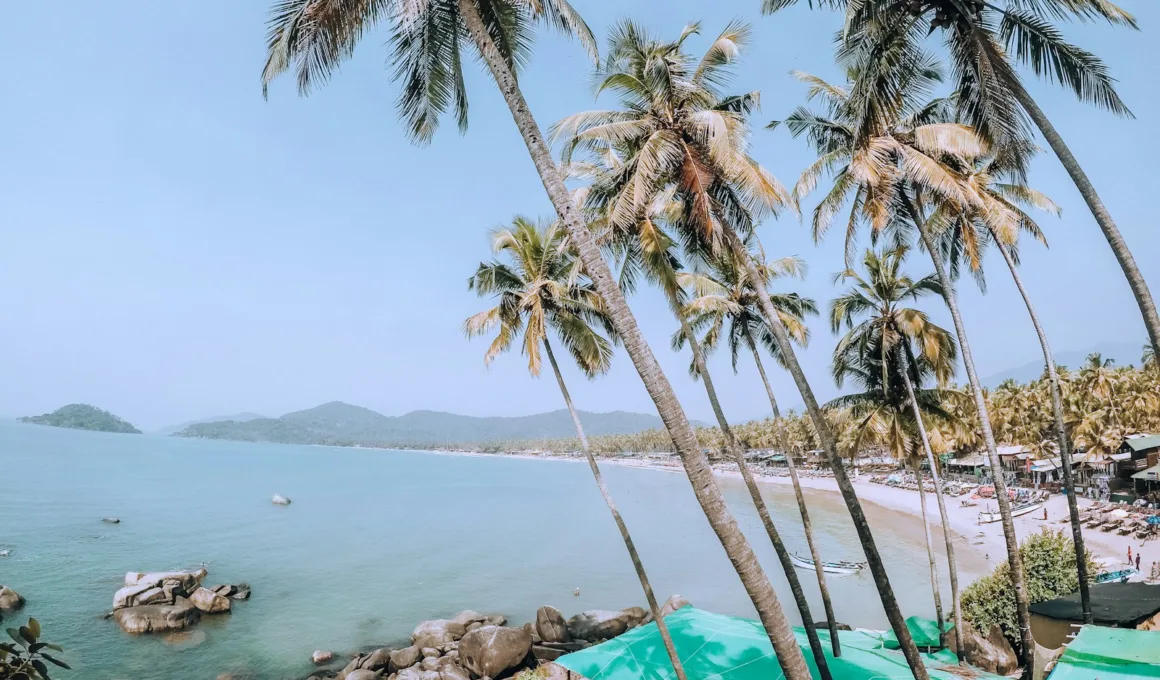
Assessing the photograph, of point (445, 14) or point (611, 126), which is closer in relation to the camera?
point (445, 14)

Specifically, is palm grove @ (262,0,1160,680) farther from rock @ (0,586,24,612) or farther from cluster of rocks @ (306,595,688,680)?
rock @ (0,586,24,612)

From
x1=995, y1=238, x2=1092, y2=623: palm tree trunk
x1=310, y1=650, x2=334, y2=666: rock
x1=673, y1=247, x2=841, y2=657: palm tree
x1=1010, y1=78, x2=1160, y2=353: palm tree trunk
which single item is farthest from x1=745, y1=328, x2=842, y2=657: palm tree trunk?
x1=310, y1=650, x2=334, y2=666: rock

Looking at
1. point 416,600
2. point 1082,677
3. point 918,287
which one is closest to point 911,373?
point 918,287

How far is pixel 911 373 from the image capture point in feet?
48.7

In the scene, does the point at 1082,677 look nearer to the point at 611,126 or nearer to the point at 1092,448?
the point at 611,126

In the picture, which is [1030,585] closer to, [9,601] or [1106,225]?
[1106,225]

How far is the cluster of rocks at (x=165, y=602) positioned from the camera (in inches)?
861

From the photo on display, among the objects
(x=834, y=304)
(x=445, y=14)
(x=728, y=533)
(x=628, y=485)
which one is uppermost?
(x=445, y=14)

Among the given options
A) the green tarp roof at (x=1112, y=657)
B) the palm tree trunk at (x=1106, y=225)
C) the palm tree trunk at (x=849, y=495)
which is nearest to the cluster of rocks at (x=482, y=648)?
the palm tree trunk at (x=849, y=495)

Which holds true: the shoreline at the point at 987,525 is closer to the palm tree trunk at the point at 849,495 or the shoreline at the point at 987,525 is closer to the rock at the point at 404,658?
the palm tree trunk at the point at 849,495

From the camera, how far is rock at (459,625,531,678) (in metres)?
16.7

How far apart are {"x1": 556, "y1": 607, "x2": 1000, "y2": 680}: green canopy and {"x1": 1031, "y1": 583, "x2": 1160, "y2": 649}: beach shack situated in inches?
82.0

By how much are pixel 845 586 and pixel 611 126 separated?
87.9 feet

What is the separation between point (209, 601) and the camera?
24.3 metres
